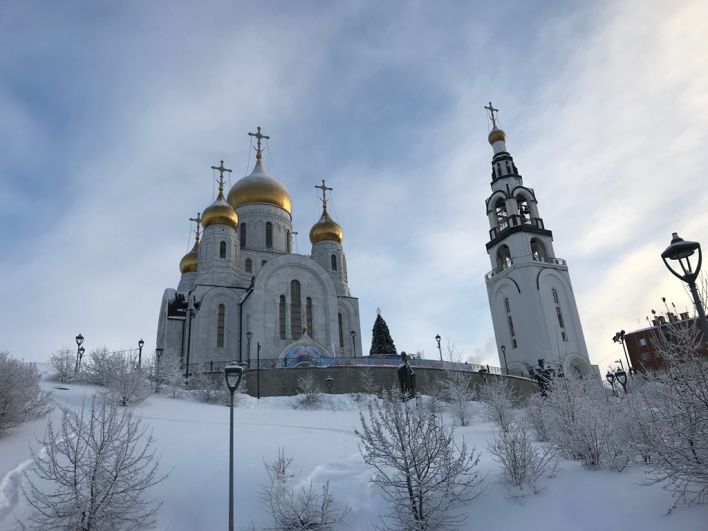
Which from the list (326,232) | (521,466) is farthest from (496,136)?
(521,466)

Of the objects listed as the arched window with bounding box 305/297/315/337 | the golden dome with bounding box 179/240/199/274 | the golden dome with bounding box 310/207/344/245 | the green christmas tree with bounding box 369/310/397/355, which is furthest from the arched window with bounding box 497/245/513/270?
the golden dome with bounding box 179/240/199/274

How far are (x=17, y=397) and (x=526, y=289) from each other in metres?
28.6

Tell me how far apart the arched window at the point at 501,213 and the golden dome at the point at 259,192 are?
1570 centimetres

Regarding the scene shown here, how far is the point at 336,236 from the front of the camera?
39594mm

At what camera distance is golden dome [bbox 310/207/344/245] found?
39.5 metres

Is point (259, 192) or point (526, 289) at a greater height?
point (259, 192)

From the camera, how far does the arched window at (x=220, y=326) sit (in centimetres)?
3263

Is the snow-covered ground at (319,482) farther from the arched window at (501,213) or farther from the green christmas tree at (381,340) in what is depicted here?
the arched window at (501,213)

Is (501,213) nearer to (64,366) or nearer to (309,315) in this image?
(309,315)

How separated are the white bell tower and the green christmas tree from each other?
7.33m

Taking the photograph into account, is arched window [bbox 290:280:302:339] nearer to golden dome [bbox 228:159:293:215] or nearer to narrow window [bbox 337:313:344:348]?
narrow window [bbox 337:313:344:348]

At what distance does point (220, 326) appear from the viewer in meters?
33.1

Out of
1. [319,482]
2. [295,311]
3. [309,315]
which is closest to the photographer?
[319,482]

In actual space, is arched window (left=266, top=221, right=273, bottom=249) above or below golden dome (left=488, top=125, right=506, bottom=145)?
below
